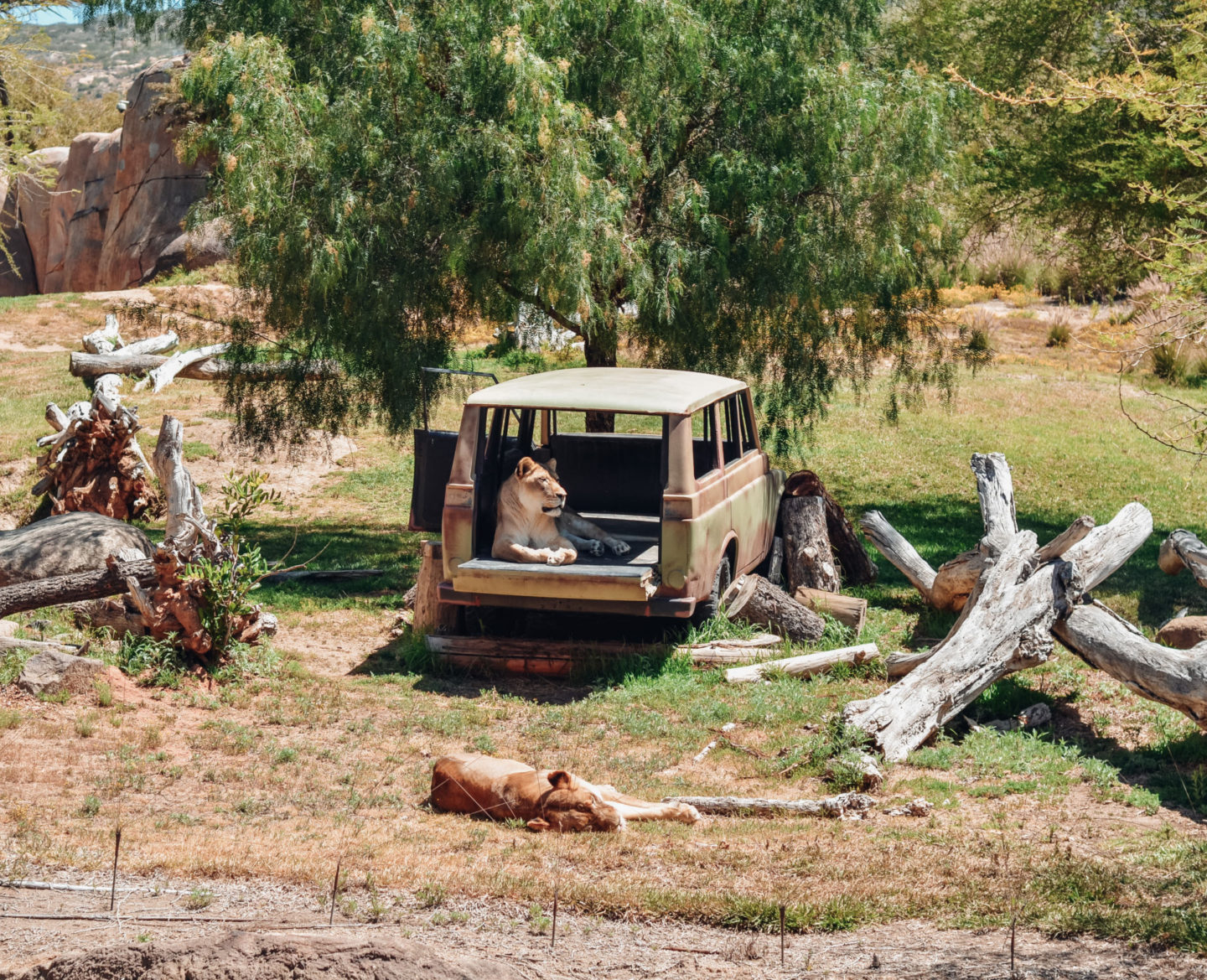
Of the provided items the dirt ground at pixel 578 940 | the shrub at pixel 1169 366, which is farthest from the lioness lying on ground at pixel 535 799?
the shrub at pixel 1169 366

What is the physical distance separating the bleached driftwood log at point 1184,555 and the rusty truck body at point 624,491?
3.28 metres

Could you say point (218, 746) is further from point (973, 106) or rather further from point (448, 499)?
point (973, 106)

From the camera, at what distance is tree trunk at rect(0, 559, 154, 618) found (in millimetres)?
8625

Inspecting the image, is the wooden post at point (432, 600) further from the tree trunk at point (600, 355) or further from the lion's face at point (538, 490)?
the tree trunk at point (600, 355)

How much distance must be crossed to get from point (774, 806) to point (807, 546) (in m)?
4.83

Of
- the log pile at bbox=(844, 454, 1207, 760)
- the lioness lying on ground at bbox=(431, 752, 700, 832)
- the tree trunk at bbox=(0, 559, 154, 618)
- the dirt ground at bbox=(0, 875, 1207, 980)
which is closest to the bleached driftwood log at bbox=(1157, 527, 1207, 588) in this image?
the log pile at bbox=(844, 454, 1207, 760)

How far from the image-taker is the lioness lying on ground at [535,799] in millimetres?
6000

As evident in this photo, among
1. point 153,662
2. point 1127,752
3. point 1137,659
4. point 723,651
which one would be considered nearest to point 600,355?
point 723,651

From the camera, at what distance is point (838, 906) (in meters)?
4.96

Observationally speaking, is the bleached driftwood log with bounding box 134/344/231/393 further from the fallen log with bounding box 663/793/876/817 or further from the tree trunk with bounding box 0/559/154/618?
the fallen log with bounding box 663/793/876/817

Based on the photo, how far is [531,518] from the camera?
8.93 m

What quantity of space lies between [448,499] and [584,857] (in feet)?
12.3

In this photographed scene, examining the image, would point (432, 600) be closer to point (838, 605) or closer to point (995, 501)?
point (838, 605)

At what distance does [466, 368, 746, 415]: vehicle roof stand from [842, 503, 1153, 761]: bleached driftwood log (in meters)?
2.31
